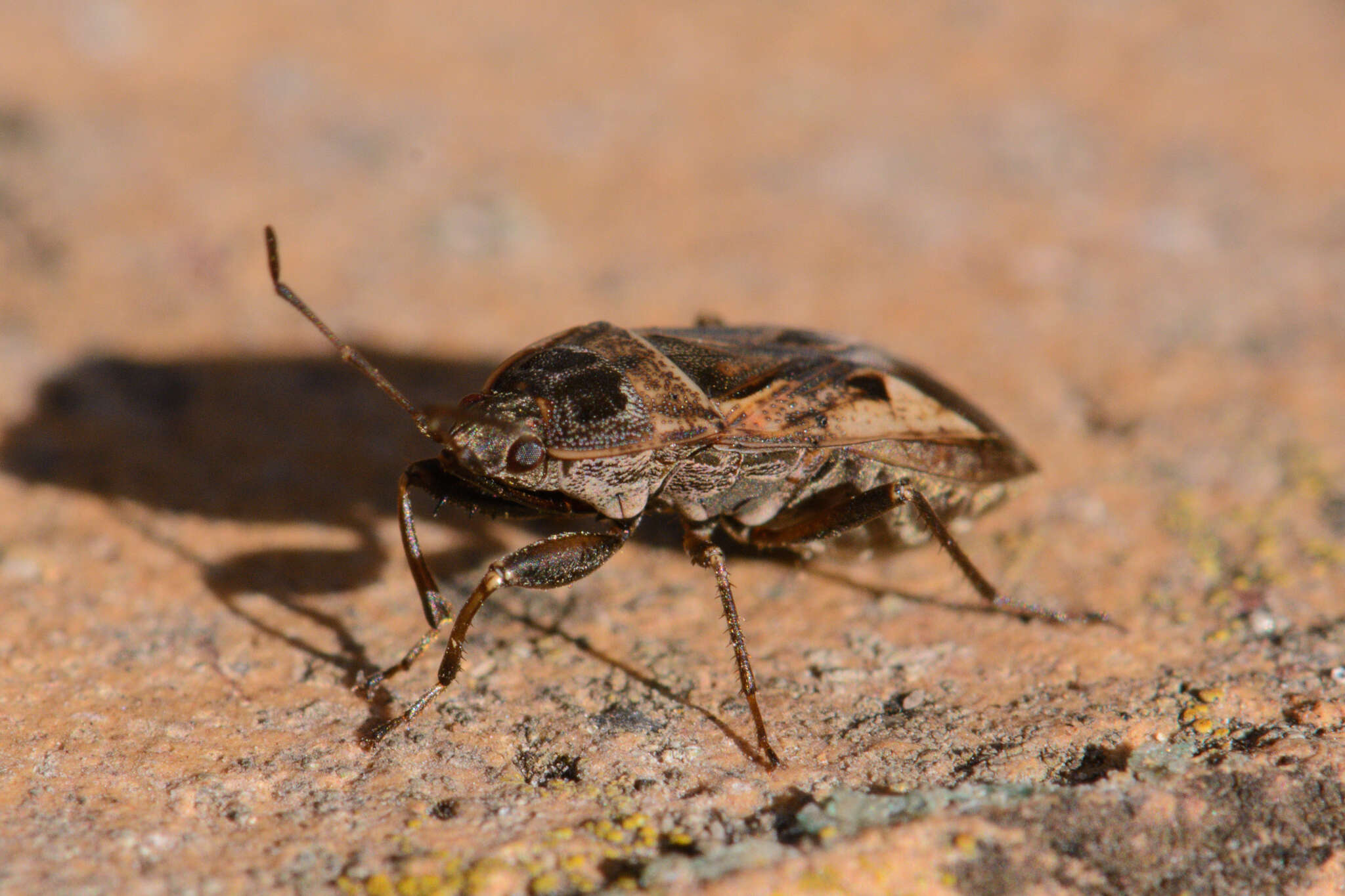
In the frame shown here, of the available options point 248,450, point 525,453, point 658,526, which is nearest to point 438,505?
point 525,453

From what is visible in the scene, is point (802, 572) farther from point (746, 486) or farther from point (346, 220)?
point (346, 220)

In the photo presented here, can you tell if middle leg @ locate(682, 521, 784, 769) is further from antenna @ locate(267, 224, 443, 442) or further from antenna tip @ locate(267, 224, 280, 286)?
antenna tip @ locate(267, 224, 280, 286)

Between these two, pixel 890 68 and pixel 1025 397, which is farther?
pixel 890 68

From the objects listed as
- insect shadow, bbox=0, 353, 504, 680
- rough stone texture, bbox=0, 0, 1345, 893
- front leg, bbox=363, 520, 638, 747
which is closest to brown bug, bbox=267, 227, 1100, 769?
front leg, bbox=363, 520, 638, 747

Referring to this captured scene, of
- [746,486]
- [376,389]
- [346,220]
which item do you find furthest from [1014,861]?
[346,220]

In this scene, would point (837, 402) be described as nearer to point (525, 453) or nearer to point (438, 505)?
point (525, 453)

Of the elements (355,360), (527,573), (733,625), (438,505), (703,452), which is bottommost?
(733,625)

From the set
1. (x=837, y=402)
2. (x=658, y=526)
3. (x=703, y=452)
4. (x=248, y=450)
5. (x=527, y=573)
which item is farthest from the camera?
(x=248, y=450)

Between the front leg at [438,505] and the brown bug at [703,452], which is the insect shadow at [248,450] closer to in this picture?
the front leg at [438,505]

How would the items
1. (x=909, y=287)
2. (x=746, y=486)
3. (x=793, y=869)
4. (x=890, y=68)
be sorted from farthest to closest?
(x=890, y=68)
(x=909, y=287)
(x=746, y=486)
(x=793, y=869)
